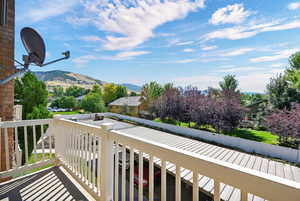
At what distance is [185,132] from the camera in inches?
469

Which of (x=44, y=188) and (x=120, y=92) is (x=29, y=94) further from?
(x=120, y=92)

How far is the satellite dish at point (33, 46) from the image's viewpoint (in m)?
2.33

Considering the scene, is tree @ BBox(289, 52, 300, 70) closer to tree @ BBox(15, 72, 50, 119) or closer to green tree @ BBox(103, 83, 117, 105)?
tree @ BBox(15, 72, 50, 119)

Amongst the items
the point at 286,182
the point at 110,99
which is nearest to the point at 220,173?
the point at 286,182

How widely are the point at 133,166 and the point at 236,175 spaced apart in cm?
101

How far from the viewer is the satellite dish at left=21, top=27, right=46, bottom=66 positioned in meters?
2.33

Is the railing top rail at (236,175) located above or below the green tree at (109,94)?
below

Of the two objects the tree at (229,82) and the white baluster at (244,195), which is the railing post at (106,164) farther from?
the tree at (229,82)

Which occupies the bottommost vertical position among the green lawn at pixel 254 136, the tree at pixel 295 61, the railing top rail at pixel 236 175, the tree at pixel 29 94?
the green lawn at pixel 254 136

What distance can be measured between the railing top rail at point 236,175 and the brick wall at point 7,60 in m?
3.67

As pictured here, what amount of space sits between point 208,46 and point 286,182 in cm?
1539

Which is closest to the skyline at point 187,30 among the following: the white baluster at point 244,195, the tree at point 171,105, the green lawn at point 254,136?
the tree at point 171,105

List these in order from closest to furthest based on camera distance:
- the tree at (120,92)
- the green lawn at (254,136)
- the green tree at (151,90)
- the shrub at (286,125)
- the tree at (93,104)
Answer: the shrub at (286,125)
the green lawn at (254,136)
the green tree at (151,90)
the tree at (93,104)
the tree at (120,92)

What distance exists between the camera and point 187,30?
1239cm
